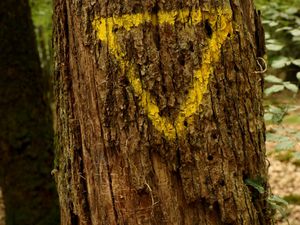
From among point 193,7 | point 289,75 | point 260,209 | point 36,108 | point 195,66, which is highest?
point 193,7

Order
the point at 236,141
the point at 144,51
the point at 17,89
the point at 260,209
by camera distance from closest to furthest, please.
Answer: the point at 144,51
the point at 236,141
the point at 260,209
the point at 17,89

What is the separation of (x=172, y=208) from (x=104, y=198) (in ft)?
0.80

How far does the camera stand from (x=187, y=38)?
4.99 feet

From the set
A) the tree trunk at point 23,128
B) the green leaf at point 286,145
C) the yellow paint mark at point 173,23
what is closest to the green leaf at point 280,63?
the green leaf at point 286,145

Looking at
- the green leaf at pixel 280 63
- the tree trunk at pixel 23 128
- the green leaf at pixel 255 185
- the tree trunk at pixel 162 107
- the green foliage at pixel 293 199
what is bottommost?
the green foliage at pixel 293 199

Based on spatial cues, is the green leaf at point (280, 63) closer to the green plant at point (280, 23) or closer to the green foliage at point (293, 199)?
the green plant at point (280, 23)

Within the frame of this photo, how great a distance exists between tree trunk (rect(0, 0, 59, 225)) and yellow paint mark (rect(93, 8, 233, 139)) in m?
2.52

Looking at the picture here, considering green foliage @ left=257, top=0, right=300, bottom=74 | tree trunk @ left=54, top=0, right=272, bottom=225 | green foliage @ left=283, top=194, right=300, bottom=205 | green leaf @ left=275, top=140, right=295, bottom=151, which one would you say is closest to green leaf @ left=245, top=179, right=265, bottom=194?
tree trunk @ left=54, top=0, right=272, bottom=225

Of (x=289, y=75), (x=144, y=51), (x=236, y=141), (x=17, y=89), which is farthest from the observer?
(x=289, y=75)

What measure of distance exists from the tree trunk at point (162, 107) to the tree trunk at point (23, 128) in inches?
91.7

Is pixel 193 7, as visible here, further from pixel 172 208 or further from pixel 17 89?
pixel 17 89

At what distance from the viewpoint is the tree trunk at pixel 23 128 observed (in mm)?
3863

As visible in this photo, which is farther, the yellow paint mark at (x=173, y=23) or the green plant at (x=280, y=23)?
the green plant at (x=280, y=23)

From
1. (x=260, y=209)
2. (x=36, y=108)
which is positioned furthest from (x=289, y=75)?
(x=260, y=209)
